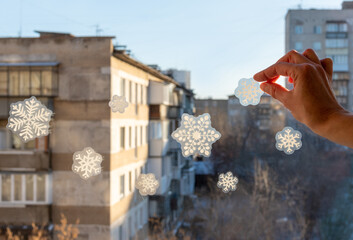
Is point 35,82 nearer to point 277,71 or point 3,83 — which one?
point 3,83

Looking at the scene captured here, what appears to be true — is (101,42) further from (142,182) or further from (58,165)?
(142,182)

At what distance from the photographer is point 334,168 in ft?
14.2

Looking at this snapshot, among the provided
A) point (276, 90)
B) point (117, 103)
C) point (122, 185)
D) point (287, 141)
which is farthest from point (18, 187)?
point (276, 90)

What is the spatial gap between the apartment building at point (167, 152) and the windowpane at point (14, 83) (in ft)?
3.88

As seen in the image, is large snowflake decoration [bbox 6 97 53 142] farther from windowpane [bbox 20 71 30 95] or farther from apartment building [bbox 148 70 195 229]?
apartment building [bbox 148 70 195 229]

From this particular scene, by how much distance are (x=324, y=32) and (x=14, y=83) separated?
4123mm

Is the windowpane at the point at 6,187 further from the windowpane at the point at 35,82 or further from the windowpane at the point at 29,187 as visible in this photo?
the windowpane at the point at 35,82

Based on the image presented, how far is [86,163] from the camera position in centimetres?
148

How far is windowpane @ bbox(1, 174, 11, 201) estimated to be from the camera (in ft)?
8.78

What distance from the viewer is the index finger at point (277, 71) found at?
1.43 ft

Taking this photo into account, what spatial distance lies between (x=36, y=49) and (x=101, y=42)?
0.51 m

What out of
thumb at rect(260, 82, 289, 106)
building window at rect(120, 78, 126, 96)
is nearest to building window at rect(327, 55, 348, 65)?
building window at rect(120, 78, 126, 96)

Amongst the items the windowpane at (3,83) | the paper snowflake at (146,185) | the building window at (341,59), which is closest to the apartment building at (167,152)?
the windowpane at (3,83)

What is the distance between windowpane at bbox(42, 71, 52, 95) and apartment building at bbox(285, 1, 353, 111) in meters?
3.25
